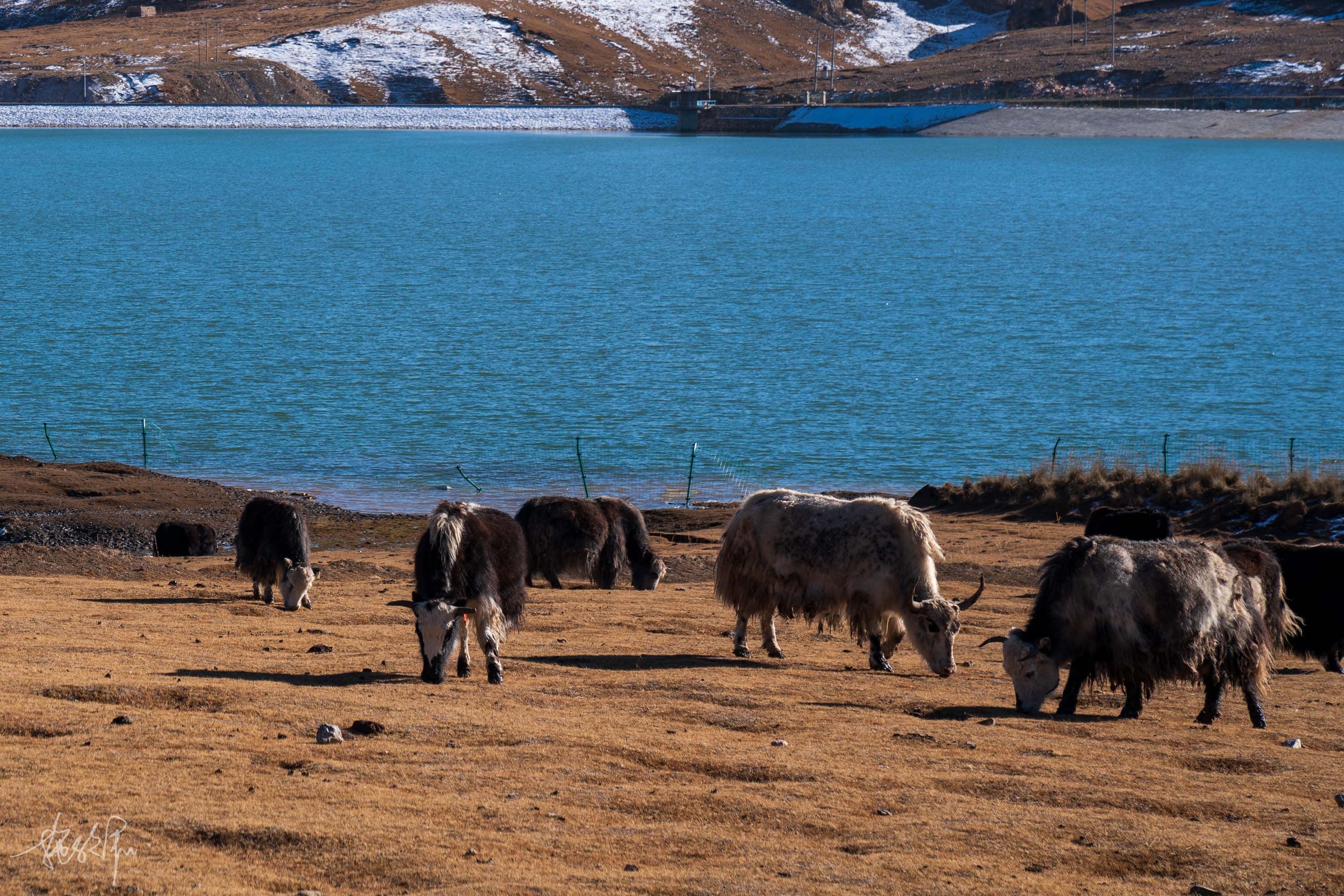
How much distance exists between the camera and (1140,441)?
34.5 m

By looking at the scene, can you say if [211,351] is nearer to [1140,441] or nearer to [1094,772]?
[1140,441]

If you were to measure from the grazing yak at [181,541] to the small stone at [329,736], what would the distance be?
1208cm

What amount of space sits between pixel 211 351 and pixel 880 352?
22.3 meters

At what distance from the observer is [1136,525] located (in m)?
16.5

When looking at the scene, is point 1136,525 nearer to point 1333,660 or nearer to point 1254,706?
point 1333,660

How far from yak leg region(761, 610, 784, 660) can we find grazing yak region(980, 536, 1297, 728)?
8.77ft

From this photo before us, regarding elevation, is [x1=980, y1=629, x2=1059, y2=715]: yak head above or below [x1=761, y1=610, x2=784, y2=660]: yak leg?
above

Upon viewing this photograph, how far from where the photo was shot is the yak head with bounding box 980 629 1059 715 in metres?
11.7

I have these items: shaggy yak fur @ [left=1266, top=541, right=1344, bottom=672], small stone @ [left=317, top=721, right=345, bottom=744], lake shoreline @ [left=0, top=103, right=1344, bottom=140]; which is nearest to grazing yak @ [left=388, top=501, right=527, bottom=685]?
small stone @ [left=317, top=721, right=345, bottom=744]

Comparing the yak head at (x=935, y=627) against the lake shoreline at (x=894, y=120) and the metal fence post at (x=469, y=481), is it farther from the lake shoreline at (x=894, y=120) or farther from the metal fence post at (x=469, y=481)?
the lake shoreline at (x=894, y=120)

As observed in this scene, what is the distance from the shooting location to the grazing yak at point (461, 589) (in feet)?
38.6
